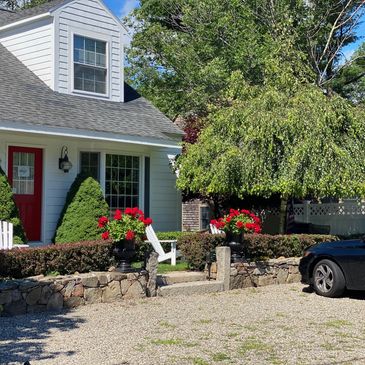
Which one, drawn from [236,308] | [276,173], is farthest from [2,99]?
[236,308]

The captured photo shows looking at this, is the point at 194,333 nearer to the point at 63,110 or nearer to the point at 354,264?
the point at 354,264

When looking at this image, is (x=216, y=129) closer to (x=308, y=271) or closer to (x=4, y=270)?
(x=308, y=271)

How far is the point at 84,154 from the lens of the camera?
14.2 metres

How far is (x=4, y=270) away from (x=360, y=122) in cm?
833

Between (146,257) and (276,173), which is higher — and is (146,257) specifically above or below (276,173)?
below

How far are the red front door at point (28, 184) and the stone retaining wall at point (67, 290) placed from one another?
4173 millimetres

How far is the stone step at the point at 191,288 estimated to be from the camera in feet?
33.4

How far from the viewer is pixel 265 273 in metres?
11.8

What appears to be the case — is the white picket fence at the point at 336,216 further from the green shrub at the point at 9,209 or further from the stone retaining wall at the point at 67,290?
the stone retaining wall at the point at 67,290

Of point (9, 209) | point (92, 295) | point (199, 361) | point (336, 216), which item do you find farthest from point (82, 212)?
point (336, 216)

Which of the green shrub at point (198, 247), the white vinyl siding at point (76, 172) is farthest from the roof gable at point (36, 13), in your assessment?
the green shrub at point (198, 247)

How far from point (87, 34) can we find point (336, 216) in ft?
33.2

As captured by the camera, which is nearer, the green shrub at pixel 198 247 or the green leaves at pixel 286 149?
the green shrub at pixel 198 247

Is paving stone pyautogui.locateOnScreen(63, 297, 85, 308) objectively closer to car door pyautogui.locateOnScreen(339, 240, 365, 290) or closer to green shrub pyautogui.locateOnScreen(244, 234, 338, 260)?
green shrub pyautogui.locateOnScreen(244, 234, 338, 260)
